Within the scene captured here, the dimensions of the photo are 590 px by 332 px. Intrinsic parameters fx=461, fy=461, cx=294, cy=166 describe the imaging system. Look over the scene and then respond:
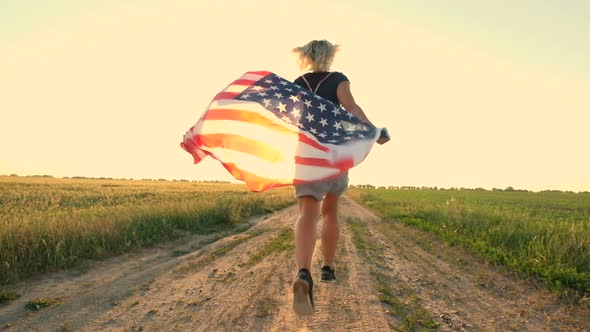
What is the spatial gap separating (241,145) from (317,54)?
131 cm

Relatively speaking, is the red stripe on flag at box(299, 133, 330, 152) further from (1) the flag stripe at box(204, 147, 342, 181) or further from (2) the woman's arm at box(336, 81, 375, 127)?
(2) the woman's arm at box(336, 81, 375, 127)

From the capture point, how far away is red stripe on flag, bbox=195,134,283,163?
4.96 meters

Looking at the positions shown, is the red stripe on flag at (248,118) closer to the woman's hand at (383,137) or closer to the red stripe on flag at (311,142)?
the red stripe on flag at (311,142)

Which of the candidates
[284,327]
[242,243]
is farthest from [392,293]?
[242,243]

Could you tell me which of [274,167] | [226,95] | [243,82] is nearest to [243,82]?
[243,82]

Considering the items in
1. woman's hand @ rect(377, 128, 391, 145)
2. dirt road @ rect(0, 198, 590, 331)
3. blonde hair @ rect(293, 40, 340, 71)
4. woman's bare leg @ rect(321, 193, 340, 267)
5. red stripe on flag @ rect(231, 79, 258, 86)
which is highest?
blonde hair @ rect(293, 40, 340, 71)

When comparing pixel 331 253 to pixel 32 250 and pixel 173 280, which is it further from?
pixel 32 250

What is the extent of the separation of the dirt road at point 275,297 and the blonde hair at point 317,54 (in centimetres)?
264

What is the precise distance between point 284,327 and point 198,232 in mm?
9562

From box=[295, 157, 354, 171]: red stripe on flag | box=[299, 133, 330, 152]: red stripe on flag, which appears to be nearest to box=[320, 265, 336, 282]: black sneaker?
box=[295, 157, 354, 171]: red stripe on flag

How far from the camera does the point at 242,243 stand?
10.9 m

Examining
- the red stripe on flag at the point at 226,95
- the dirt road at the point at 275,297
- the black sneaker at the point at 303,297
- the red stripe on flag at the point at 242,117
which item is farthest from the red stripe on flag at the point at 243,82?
the dirt road at the point at 275,297

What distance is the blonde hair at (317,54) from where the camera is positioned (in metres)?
4.81

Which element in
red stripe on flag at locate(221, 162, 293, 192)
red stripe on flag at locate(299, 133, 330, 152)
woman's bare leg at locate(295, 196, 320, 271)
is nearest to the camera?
woman's bare leg at locate(295, 196, 320, 271)
